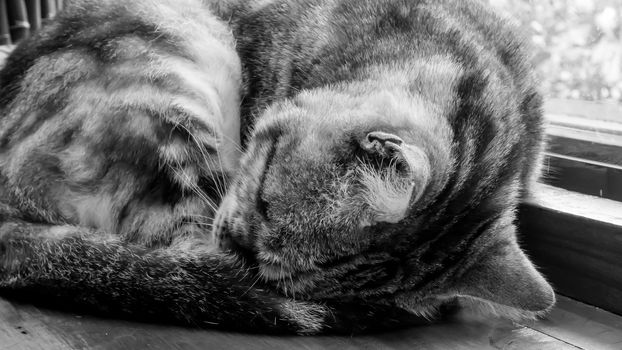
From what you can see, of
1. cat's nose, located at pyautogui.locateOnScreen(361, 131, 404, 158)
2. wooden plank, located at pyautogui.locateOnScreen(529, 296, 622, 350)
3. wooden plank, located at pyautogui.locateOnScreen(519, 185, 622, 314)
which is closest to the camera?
cat's nose, located at pyautogui.locateOnScreen(361, 131, 404, 158)

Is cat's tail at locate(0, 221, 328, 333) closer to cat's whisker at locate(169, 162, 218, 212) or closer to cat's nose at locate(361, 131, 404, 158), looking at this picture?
cat's whisker at locate(169, 162, 218, 212)

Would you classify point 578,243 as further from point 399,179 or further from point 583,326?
point 399,179

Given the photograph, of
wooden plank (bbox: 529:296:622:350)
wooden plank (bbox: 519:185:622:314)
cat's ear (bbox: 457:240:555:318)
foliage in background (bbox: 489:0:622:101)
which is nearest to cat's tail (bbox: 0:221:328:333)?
cat's ear (bbox: 457:240:555:318)

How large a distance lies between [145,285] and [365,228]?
466mm

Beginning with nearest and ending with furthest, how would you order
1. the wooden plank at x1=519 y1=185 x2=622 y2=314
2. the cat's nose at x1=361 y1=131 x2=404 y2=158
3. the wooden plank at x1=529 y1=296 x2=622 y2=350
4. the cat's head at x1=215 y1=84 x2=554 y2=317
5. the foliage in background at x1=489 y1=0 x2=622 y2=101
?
1. the cat's nose at x1=361 y1=131 x2=404 y2=158
2. the cat's head at x1=215 y1=84 x2=554 y2=317
3. the wooden plank at x1=529 y1=296 x2=622 y2=350
4. the wooden plank at x1=519 y1=185 x2=622 y2=314
5. the foliage in background at x1=489 y1=0 x2=622 y2=101

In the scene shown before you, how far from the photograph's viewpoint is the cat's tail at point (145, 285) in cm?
134

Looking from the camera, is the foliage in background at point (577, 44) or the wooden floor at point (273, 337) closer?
the wooden floor at point (273, 337)

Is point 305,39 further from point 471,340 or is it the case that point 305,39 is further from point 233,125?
point 471,340

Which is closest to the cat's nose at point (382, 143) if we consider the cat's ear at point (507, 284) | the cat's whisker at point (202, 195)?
the cat's ear at point (507, 284)

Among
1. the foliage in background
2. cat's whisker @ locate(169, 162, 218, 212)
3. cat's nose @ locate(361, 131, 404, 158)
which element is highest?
the foliage in background

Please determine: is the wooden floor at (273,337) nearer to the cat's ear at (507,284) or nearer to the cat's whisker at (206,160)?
the cat's ear at (507,284)

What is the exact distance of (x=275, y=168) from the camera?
152 centimetres

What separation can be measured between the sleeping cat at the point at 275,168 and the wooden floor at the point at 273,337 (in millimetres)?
32

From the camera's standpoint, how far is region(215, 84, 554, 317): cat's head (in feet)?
4.41
